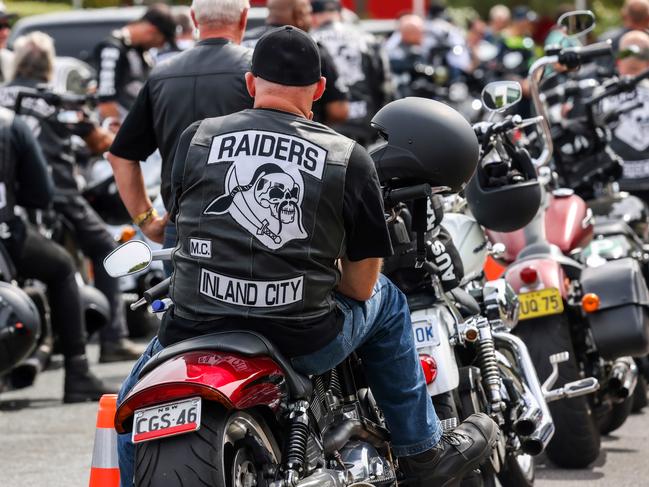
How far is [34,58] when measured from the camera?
8977 mm

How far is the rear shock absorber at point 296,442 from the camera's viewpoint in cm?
396

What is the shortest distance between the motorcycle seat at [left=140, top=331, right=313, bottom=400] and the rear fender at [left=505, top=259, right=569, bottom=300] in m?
2.31

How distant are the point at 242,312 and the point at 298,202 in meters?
0.32

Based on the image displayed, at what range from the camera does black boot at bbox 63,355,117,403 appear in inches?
323

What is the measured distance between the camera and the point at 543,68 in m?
6.46

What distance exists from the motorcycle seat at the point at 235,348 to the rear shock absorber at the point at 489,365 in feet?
4.43

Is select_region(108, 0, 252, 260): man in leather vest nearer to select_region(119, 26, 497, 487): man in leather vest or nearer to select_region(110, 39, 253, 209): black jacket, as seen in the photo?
select_region(110, 39, 253, 209): black jacket

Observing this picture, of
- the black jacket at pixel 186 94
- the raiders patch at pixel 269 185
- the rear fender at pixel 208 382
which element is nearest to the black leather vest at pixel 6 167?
the black jacket at pixel 186 94

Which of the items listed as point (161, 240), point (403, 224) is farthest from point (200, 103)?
point (403, 224)

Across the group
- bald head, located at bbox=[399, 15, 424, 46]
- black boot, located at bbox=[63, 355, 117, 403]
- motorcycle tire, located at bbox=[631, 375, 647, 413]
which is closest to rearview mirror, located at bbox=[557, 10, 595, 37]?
motorcycle tire, located at bbox=[631, 375, 647, 413]

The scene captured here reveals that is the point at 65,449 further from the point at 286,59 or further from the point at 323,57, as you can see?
the point at 286,59

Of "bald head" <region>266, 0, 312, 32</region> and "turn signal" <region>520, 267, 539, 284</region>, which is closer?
"turn signal" <region>520, 267, 539, 284</region>

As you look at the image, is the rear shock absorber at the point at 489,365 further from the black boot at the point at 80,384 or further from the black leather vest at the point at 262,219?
the black boot at the point at 80,384

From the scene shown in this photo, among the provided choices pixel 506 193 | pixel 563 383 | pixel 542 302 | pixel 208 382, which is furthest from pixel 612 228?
pixel 208 382
